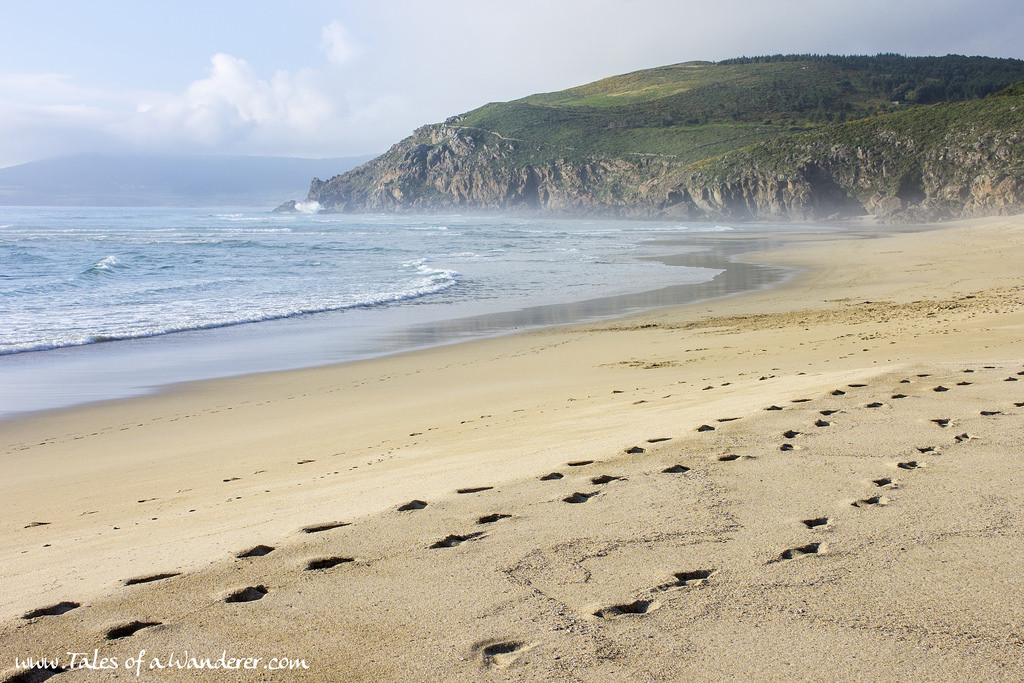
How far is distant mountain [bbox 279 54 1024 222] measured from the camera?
212 ft

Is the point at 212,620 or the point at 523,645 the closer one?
the point at 523,645

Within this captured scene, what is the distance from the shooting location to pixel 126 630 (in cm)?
232

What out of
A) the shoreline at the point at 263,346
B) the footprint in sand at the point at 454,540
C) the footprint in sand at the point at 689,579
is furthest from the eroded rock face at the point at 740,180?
the footprint in sand at the point at 454,540

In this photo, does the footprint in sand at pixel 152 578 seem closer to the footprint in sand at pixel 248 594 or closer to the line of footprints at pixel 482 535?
the line of footprints at pixel 482 535

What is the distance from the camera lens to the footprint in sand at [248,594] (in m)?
2.52

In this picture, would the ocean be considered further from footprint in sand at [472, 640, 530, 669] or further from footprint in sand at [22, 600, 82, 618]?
footprint in sand at [472, 640, 530, 669]

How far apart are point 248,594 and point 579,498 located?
61.7 inches

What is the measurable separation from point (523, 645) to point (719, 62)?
170m

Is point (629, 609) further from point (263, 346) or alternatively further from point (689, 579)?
point (263, 346)

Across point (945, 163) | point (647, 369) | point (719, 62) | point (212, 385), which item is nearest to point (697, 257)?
point (647, 369)

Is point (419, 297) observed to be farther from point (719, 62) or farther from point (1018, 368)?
point (719, 62)

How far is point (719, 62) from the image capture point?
153 metres

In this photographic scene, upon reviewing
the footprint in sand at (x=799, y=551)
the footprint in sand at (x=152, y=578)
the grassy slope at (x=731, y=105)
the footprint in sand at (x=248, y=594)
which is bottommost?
the footprint in sand at (x=799, y=551)

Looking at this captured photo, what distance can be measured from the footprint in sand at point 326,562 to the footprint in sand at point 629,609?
110cm
